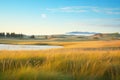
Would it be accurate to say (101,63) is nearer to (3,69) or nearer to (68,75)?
(68,75)

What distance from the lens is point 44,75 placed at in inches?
277

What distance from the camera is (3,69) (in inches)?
294

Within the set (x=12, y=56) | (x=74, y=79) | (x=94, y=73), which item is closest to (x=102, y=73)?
(x=94, y=73)

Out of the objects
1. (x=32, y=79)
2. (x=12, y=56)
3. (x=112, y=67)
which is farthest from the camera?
(x=12, y=56)

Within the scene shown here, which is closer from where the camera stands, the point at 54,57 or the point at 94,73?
the point at 94,73

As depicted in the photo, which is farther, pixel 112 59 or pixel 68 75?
pixel 112 59

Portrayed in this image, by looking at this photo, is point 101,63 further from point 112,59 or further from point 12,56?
point 12,56

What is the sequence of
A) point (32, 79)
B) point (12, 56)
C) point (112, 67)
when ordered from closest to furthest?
point (32, 79) < point (112, 67) < point (12, 56)

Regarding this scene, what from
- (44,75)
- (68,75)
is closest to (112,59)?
(68,75)

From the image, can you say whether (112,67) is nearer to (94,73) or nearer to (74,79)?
(94,73)

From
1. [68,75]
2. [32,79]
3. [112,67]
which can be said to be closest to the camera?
[32,79]

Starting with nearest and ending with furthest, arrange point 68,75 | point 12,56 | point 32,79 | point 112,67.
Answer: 1. point 32,79
2. point 68,75
3. point 112,67
4. point 12,56

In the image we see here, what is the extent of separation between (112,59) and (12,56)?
3.68 metres

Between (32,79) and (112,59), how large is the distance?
4179mm
